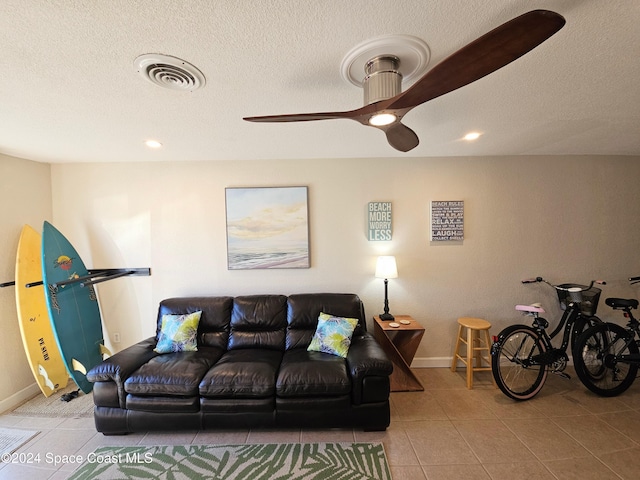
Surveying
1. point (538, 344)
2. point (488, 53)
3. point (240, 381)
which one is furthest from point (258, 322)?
point (538, 344)

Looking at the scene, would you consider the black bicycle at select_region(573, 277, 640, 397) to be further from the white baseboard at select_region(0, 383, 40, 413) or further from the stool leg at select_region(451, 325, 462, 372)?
the white baseboard at select_region(0, 383, 40, 413)

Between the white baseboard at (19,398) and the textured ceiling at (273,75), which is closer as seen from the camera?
the textured ceiling at (273,75)

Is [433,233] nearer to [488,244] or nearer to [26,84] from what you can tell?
[488,244]

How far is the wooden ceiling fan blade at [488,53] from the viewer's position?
742 mm

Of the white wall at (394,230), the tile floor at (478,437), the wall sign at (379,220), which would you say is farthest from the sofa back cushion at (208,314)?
the wall sign at (379,220)

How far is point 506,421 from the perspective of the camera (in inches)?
85.3

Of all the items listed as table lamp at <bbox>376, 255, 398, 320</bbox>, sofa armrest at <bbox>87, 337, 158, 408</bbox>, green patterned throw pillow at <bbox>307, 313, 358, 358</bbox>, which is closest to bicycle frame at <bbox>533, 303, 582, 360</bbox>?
table lamp at <bbox>376, 255, 398, 320</bbox>

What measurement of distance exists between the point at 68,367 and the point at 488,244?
457 cm

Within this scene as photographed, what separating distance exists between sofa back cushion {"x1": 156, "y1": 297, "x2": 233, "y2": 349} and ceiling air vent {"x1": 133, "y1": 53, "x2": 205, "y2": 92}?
2.03m

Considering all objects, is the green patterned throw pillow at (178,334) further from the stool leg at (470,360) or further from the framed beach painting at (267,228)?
the stool leg at (470,360)

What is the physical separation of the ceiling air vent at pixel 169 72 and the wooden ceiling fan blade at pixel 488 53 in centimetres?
102

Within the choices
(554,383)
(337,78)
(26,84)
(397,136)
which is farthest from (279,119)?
(554,383)

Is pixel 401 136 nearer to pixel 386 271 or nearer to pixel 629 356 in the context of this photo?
pixel 386 271

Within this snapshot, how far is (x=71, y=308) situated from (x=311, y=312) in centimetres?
244
